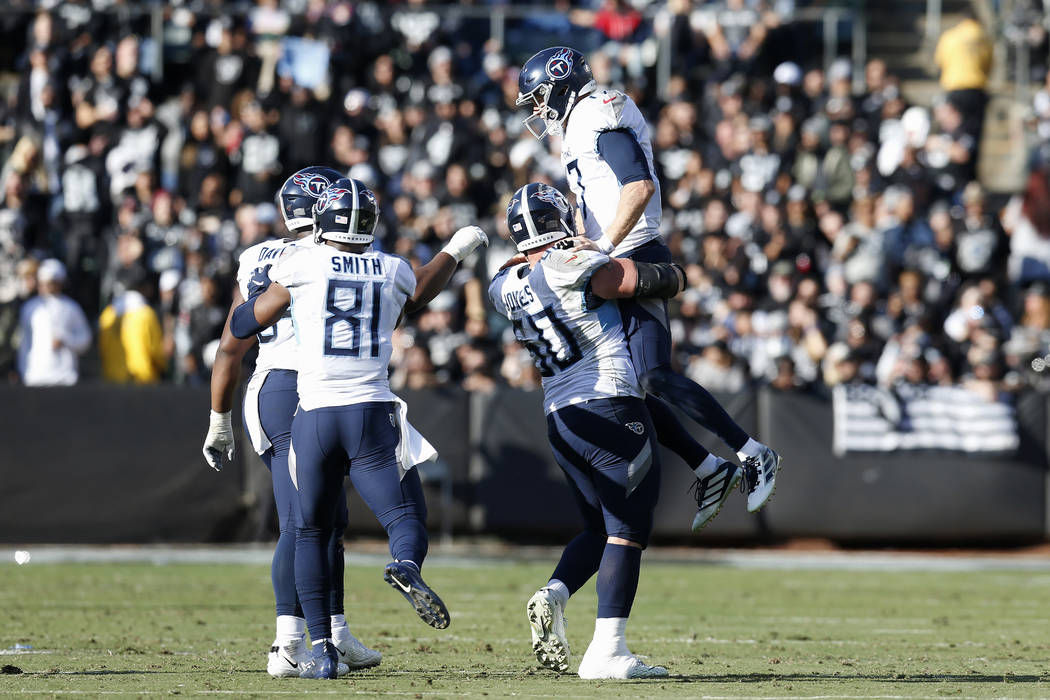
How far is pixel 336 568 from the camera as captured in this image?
770cm

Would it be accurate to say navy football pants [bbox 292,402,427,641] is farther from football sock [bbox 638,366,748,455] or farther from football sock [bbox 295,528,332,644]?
football sock [bbox 638,366,748,455]

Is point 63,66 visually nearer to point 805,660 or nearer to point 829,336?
point 829,336

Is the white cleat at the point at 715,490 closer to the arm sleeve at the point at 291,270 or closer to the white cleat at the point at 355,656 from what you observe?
the white cleat at the point at 355,656

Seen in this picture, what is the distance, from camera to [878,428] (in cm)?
1556

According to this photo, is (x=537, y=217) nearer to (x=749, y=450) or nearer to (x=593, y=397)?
(x=593, y=397)

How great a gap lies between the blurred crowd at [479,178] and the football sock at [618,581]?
27.6 ft

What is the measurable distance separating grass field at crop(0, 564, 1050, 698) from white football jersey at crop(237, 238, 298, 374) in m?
1.36

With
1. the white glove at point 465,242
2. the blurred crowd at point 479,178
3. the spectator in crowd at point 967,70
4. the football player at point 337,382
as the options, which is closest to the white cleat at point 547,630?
the football player at point 337,382

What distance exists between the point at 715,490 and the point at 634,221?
125cm

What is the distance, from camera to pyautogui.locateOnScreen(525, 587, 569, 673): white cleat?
6.94m

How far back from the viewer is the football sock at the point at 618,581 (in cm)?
714

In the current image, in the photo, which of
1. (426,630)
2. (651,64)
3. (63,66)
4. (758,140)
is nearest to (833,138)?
(758,140)

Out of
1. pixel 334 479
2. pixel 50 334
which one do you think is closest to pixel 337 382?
pixel 334 479

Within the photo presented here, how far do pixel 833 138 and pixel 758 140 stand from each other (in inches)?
36.2
